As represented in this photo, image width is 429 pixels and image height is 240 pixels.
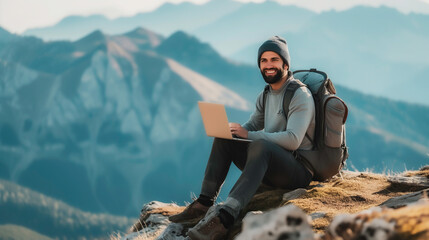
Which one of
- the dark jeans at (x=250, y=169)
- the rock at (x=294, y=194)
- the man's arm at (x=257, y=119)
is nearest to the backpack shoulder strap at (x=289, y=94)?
the dark jeans at (x=250, y=169)

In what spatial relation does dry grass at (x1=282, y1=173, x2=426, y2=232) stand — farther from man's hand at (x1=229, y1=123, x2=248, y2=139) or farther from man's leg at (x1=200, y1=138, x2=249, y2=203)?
man's hand at (x1=229, y1=123, x2=248, y2=139)

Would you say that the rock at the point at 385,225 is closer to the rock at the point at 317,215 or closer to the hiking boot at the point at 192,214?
the rock at the point at 317,215

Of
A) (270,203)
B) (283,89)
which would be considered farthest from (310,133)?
(270,203)

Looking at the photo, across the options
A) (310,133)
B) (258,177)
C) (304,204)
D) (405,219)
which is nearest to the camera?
(405,219)

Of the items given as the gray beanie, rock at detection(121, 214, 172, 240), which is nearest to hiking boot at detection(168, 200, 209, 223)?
rock at detection(121, 214, 172, 240)

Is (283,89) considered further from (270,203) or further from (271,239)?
(271,239)

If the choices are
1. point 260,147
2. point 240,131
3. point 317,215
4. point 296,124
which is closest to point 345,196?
point 317,215

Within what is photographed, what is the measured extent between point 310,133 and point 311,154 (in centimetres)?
30

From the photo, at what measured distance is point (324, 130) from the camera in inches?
237

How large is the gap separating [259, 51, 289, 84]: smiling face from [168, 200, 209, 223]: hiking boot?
2032 mm

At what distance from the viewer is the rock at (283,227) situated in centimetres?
→ 264

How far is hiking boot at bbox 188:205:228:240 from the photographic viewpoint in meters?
4.96

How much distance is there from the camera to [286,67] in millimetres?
6203

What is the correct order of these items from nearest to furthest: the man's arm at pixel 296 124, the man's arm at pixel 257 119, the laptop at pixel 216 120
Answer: the man's arm at pixel 296 124 → the laptop at pixel 216 120 → the man's arm at pixel 257 119
